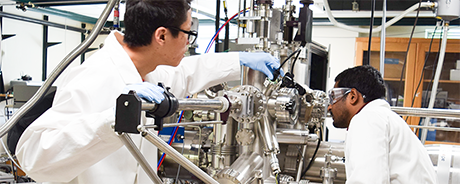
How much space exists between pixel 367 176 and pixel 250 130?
17.7 inches

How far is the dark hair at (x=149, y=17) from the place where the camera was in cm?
112

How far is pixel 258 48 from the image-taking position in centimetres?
150

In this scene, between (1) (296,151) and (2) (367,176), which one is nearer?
(2) (367,176)

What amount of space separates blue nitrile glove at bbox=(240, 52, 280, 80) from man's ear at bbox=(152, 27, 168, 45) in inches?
16.6

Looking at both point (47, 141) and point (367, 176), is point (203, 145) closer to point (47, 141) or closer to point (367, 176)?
point (367, 176)

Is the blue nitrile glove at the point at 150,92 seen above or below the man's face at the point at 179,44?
below

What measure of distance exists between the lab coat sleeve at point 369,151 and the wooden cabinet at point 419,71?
10.1 ft

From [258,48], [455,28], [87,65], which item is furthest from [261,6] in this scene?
[455,28]

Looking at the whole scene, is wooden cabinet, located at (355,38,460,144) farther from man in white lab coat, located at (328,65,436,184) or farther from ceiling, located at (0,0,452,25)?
man in white lab coat, located at (328,65,436,184)

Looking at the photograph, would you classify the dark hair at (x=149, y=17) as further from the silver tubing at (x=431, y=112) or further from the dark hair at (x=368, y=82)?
the silver tubing at (x=431, y=112)

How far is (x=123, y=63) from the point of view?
114 centimetres

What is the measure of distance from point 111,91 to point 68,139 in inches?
9.6

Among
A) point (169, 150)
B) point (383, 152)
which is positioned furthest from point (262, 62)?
point (169, 150)

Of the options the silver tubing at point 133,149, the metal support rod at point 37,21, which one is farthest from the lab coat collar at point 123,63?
the metal support rod at point 37,21
